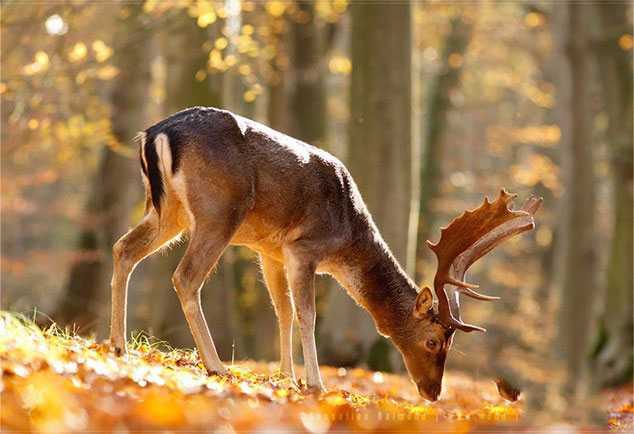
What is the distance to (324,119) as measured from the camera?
68.9 feet

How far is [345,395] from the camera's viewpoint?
8.62 meters

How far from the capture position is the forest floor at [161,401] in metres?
5.23

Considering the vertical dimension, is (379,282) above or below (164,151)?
below

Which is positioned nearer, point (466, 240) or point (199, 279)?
point (199, 279)

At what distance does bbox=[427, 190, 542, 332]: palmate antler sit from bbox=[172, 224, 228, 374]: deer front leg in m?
1.86

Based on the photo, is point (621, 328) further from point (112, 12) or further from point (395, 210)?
point (112, 12)

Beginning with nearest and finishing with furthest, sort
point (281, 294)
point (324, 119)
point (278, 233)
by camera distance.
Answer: point (278, 233)
point (281, 294)
point (324, 119)

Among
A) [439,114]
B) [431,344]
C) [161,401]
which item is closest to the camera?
[161,401]

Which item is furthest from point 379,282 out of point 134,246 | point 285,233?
point 134,246

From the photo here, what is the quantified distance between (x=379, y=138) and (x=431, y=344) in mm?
5236

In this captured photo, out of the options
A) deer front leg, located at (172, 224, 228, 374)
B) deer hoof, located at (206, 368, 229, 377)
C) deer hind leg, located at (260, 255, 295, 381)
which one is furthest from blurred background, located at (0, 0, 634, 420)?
deer hind leg, located at (260, 255, 295, 381)

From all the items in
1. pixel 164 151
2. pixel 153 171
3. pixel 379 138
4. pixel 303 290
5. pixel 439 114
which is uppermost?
pixel 439 114

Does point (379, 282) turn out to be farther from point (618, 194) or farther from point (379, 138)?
point (618, 194)

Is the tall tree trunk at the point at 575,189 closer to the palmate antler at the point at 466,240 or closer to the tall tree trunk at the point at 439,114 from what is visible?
the tall tree trunk at the point at 439,114
